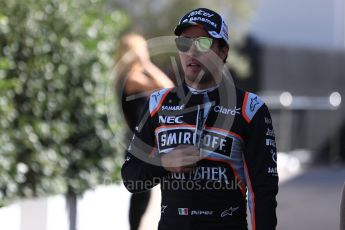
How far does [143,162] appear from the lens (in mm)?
3639

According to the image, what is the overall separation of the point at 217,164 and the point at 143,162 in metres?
0.37

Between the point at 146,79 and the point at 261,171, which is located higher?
the point at 146,79

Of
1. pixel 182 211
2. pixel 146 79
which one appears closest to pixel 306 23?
pixel 146 79

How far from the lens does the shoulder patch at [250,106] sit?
3.52m

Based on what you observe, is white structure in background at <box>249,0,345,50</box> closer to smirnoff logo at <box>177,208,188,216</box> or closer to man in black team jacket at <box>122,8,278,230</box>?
man in black team jacket at <box>122,8,278,230</box>

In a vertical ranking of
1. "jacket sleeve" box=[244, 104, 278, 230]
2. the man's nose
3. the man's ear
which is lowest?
"jacket sleeve" box=[244, 104, 278, 230]

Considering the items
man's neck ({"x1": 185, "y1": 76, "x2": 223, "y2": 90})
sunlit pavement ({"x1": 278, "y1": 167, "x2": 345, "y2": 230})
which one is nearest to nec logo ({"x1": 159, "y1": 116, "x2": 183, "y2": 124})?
man's neck ({"x1": 185, "y1": 76, "x2": 223, "y2": 90})

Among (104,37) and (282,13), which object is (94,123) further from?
(282,13)

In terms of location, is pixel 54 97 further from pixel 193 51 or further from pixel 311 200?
pixel 311 200

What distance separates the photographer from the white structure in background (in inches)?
754

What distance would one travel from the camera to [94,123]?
812 cm

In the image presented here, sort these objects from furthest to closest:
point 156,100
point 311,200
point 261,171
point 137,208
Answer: point 311,200, point 137,208, point 156,100, point 261,171

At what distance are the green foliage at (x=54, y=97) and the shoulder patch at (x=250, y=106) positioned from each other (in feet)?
11.0

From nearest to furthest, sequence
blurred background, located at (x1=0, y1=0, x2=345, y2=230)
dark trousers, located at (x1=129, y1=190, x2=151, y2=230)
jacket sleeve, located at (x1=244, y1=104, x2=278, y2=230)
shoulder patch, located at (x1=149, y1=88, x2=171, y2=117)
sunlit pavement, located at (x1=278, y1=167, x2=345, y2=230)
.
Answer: jacket sleeve, located at (x1=244, y1=104, x2=278, y2=230) → shoulder patch, located at (x1=149, y1=88, x2=171, y2=117) → dark trousers, located at (x1=129, y1=190, x2=151, y2=230) → blurred background, located at (x1=0, y1=0, x2=345, y2=230) → sunlit pavement, located at (x1=278, y1=167, x2=345, y2=230)
